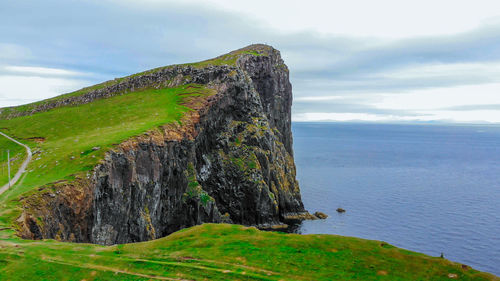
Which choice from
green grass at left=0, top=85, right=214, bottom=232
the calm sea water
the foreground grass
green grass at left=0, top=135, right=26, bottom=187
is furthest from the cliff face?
the calm sea water

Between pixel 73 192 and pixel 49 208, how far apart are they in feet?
13.4

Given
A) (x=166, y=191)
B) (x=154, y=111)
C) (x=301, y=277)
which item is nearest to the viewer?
(x=301, y=277)

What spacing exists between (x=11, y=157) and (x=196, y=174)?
Answer: 39.5 metres

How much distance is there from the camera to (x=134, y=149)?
204 feet

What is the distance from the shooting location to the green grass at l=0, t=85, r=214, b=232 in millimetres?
49747

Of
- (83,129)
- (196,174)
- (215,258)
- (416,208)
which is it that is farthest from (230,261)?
(416,208)

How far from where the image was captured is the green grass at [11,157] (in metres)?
55.5

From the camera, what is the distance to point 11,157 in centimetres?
6838

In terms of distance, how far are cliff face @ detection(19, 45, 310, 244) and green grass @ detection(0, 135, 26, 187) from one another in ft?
48.2

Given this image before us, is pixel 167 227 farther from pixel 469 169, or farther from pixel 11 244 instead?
pixel 469 169

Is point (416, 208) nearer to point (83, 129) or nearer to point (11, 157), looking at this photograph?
point (83, 129)

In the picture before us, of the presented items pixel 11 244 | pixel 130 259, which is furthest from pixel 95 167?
pixel 130 259

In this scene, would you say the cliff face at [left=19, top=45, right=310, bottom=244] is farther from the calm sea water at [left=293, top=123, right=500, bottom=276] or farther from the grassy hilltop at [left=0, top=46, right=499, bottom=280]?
the calm sea water at [left=293, top=123, right=500, bottom=276]

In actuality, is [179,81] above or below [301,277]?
above
